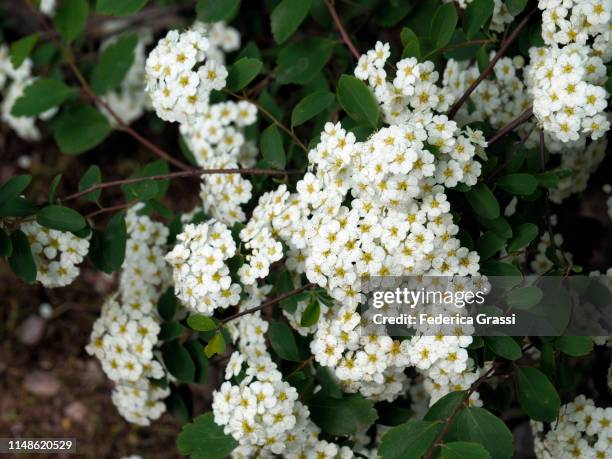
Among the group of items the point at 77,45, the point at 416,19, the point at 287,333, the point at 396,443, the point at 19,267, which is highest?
the point at 77,45

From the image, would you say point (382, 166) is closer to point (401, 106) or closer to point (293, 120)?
point (401, 106)

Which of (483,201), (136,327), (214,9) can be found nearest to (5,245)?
(136,327)

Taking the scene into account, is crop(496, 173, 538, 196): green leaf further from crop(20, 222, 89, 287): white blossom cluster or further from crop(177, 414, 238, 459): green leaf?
crop(20, 222, 89, 287): white blossom cluster

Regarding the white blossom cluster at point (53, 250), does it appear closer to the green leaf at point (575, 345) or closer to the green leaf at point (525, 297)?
the green leaf at point (525, 297)

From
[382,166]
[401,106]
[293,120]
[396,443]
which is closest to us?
[382,166]

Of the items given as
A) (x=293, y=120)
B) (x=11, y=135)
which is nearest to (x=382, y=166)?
(x=293, y=120)

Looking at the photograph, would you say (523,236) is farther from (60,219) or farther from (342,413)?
Result: (60,219)
